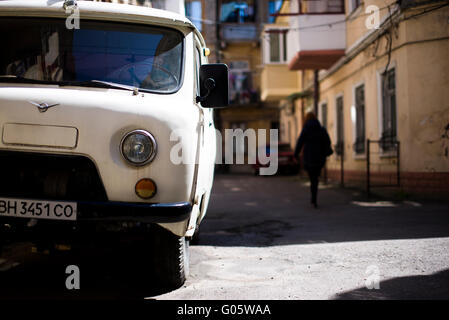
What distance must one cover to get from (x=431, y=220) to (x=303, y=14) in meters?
10.8

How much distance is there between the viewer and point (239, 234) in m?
7.78

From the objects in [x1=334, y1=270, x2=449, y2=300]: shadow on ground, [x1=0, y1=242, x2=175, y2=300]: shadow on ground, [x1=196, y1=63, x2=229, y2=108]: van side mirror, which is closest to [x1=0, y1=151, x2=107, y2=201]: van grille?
[x1=0, y1=242, x2=175, y2=300]: shadow on ground

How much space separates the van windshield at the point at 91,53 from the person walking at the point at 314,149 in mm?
6610

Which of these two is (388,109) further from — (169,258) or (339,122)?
(169,258)

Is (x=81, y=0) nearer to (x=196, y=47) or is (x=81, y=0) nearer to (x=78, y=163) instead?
(x=196, y=47)

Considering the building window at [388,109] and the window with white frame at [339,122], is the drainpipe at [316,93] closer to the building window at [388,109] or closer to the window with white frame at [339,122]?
the window with white frame at [339,122]

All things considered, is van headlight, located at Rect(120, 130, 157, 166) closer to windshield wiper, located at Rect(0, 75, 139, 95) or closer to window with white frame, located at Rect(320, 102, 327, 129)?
windshield wiper, located at Rect(0, 75, 139, 95)

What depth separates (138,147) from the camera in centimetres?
394

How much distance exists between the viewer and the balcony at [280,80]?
28328mm

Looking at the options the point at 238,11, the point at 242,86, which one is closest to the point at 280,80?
the point at 242,86

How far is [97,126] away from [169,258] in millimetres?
1267

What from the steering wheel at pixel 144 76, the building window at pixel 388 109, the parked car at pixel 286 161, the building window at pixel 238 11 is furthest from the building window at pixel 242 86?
the steering wheel at pixel 144 76

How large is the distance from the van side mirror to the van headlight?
975 millimetres

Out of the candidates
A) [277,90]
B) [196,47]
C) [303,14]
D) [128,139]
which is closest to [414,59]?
[303,14]
